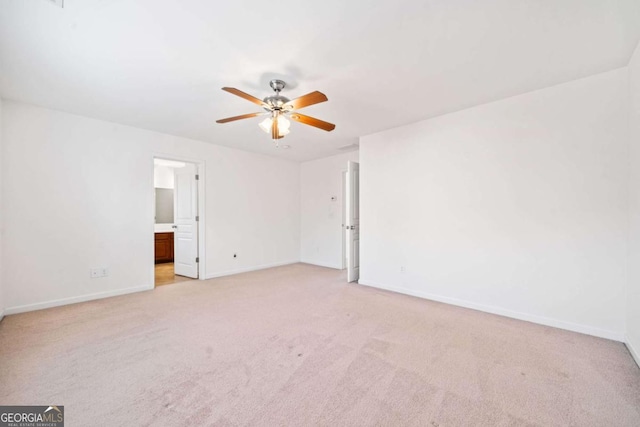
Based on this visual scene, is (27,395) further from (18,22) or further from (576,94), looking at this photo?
(576,94)

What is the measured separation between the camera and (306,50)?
84.3 inches

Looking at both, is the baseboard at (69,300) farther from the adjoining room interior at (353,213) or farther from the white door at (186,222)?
the white door at (186,222)

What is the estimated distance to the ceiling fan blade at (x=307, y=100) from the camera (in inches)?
85.3

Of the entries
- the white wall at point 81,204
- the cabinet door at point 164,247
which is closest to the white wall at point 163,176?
the cabinet door at point 164,247

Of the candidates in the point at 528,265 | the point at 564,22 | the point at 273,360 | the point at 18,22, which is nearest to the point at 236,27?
the point at 18,22

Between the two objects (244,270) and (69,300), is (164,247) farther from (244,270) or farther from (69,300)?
(69,300)

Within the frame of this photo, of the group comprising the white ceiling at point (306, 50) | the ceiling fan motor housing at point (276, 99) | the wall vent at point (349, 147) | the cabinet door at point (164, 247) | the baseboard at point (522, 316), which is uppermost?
the white ceiling at point (306, 50)

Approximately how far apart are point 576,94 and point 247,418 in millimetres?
4064

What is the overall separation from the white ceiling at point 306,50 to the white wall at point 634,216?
10.9 inches

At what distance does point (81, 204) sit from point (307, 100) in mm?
3577

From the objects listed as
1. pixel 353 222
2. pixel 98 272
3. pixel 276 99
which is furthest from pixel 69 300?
pixel 353 222

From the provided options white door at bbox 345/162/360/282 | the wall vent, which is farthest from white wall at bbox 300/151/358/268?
white door at bbox 345/162/360/282

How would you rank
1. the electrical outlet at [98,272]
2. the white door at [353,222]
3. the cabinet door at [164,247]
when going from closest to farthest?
the electrical outlet at [98,272], the white door at [353,222], the cabinet door at [164,247]

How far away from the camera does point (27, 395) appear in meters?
1.75
